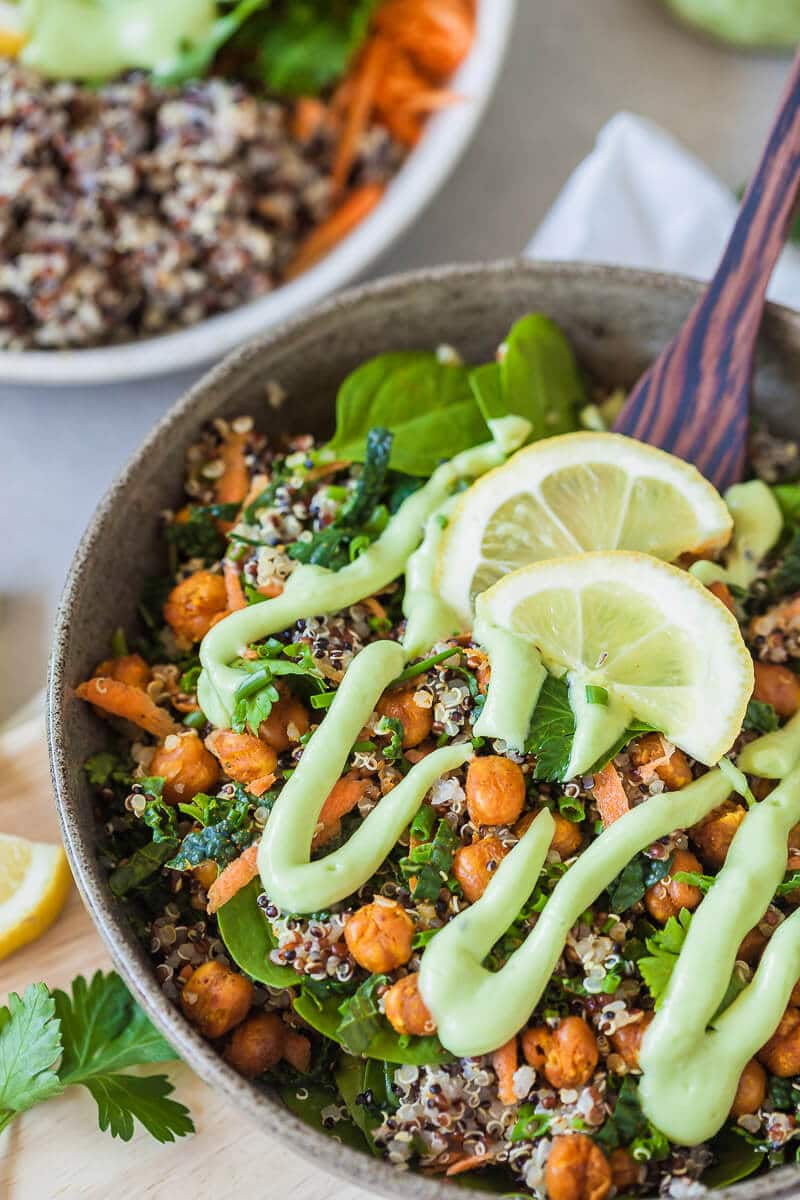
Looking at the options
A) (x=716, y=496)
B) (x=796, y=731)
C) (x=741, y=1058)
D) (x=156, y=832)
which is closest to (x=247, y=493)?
(x=156, y=832)

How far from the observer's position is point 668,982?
1.91 metres

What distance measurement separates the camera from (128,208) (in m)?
3.18

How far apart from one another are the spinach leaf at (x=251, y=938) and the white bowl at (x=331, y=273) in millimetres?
1475

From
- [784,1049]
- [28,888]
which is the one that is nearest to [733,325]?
[784,1049]

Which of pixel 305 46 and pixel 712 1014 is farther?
pixel 305 46

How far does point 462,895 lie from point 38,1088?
830mm

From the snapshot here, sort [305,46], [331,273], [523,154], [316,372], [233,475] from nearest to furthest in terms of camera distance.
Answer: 1. [233,475]
2. [316,372]
3. [331,273]
4. [305,46]
5. [523,154]

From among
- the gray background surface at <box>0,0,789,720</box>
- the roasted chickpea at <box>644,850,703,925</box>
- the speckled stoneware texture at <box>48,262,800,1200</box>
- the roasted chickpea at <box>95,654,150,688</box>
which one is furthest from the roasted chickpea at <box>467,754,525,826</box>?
the gray background surface at <box>0,0,789,720</box>

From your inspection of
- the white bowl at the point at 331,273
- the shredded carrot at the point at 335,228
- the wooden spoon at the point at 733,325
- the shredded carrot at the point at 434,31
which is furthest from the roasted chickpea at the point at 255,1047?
the shredded carrot at the point at 434,31

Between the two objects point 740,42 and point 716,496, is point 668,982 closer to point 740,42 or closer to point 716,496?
point 716,496

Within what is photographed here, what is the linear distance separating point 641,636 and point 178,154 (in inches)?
76.0

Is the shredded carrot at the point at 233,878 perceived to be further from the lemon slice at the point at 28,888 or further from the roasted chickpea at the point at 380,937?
the lemon slice at the point at 28,888

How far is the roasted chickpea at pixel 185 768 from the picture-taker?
2133mm

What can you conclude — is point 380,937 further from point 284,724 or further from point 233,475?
point 233,475
